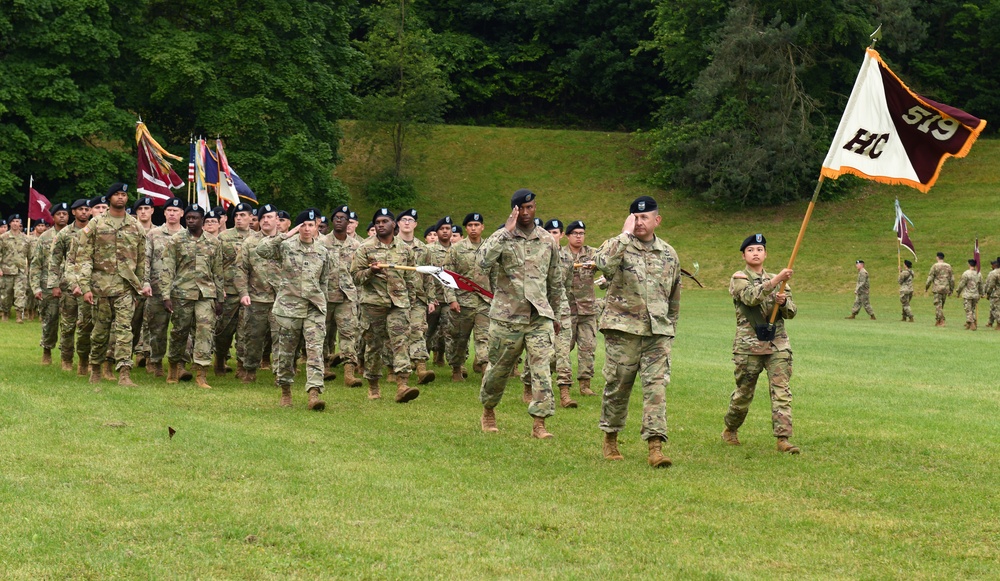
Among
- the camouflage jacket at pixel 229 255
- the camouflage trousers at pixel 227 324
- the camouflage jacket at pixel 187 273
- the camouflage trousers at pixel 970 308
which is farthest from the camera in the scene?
the camouflage trousers at pixel 970 308

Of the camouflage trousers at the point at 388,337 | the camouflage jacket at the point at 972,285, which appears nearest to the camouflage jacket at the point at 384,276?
the camouflage trousers at the point at 388,337

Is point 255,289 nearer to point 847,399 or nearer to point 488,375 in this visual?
point 488,375

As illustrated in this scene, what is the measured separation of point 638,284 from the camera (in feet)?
32.8

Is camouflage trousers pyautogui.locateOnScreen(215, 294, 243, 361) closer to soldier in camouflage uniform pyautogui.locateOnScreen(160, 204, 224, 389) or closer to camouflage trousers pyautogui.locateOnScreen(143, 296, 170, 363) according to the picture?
soldier in camouflage uniform pyautogui.locateOnScreen(160, 204, 224, 389)

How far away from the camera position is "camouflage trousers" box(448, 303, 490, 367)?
16.2 meters

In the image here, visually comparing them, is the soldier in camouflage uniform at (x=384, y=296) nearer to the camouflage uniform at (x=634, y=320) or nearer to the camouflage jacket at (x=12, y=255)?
the camouflage uniform at (x=634, y=320)

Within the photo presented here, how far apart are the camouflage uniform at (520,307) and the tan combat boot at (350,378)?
449 centimetres

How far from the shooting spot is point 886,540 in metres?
7.27

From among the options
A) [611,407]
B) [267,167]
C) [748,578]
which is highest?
[267,167]

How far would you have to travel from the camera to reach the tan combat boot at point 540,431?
11.2 metres

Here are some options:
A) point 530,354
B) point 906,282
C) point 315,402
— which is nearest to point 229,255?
point 315,402

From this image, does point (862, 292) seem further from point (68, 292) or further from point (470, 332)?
point (68, 292)

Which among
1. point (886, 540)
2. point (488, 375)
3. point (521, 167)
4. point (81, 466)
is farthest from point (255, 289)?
point (521, 167)

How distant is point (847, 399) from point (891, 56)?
55.3m
